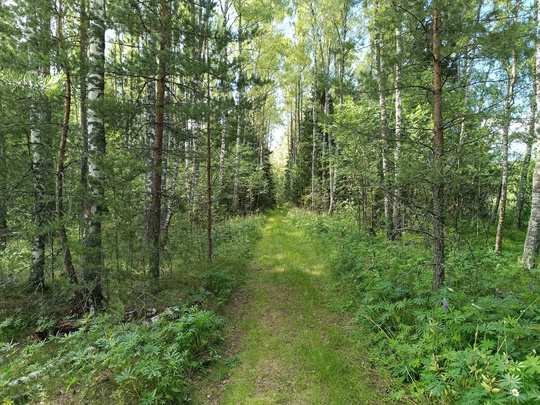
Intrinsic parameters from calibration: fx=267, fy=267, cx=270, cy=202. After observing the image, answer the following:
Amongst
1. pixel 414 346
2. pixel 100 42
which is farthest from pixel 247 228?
pixel 414 346

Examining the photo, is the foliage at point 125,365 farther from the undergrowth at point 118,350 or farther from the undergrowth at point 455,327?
the undergrowth at point 455,327

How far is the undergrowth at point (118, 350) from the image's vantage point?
111 inches

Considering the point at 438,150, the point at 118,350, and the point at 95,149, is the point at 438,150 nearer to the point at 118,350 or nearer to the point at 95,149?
the point at 118,350

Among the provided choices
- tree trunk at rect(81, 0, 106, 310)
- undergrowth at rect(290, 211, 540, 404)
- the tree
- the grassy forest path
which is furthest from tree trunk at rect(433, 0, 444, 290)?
tree trunk at rect(81, 0, 106, 310)

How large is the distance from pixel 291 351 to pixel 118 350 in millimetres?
2168

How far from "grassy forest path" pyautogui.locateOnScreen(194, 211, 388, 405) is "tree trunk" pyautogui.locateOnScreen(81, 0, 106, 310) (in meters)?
2.42

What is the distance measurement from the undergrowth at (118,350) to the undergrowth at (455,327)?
2400 millimetres

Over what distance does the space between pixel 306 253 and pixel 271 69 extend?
11.9 m

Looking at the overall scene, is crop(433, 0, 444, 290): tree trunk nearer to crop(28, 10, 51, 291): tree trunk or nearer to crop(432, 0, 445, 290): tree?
crop(432, 0, 445, 290): tree

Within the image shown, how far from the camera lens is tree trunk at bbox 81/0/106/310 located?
4383 mm

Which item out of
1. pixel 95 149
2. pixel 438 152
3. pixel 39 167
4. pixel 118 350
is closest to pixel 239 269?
pixel 118 350

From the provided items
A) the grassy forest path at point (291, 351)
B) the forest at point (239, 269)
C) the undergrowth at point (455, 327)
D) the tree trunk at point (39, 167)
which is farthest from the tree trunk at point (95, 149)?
the undergrowth at point (455, 327)

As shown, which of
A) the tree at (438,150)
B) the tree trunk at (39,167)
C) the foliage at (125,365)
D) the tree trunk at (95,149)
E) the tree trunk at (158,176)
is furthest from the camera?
the tree trunk at (158,176)

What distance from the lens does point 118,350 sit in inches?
121
